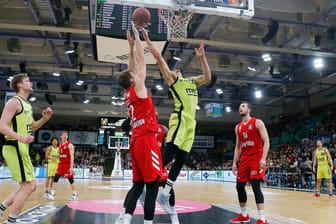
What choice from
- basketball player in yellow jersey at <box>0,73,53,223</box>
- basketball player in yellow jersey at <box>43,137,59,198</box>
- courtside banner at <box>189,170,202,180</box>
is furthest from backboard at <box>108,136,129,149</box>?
basketball player in yellow jersey at <box>0,73,53,223</box>

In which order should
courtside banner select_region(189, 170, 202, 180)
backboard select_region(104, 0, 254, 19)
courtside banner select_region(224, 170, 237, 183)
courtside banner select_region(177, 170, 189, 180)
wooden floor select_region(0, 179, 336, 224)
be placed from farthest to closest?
courtside banner select_region(189, 170, 202, 180)
courtside banner select_region(177, 170, 189, 180)
courtside banner select_region(224, 170, 237, 183)
wooden floor select_region(0, 179, 336, 224)
backboard select_region(104, 0, 254, 19)

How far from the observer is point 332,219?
6.05 m

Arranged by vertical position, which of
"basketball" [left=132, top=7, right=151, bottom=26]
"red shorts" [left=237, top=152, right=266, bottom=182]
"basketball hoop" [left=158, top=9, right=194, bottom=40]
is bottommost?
"red shorts" [left=237, top=152, right=266, bottom=182]

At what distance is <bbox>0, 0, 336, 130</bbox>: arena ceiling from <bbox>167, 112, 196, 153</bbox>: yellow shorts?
21.1ft

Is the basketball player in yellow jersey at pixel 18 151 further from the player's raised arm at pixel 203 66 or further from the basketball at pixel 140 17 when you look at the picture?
the player's raised arm at pixel 203 66

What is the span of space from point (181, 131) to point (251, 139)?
4.74ft

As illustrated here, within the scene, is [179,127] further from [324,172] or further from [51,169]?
[324,172]

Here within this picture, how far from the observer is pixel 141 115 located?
3.70 m

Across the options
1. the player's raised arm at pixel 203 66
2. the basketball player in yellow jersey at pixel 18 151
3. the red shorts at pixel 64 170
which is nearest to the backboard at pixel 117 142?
the red shorts at pixel 64 170

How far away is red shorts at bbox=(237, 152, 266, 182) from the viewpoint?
201 inches

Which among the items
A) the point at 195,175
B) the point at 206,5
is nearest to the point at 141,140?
the point at 206,5

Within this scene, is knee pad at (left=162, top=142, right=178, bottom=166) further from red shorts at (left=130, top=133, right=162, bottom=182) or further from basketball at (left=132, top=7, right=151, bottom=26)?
basketball at (left=132, top=7, right=151, bottom=26)

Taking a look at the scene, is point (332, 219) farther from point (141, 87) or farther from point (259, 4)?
point (259, 4)

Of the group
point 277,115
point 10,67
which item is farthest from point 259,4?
point 277,115
